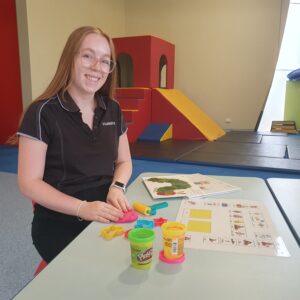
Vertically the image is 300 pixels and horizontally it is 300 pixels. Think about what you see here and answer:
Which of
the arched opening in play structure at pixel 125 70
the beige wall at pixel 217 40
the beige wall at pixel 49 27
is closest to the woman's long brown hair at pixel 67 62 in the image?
the beige wall at pixel 49 27

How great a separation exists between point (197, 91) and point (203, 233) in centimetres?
512

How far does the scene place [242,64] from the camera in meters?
5.44

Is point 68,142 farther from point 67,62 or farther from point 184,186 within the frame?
point 184,186

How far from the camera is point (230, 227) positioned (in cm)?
80

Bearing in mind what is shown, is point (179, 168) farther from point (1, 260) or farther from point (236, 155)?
point (1, 260)

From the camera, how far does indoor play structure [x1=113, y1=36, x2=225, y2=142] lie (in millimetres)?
4008

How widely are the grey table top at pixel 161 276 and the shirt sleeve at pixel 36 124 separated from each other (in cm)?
42

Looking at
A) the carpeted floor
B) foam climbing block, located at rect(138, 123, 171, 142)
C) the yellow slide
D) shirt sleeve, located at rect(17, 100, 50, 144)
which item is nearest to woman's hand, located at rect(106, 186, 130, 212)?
shirt sleeve, located at rect(17, 100, 50, 144)

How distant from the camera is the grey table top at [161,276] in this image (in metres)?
0.54

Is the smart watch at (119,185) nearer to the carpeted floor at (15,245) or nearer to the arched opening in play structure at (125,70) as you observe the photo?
the carpeted floor at (15,245)

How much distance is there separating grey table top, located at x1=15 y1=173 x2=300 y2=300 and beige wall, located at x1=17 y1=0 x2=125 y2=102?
11.8 ft

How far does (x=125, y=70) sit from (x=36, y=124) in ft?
14.4

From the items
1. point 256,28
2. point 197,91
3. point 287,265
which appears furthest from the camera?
point 197,91

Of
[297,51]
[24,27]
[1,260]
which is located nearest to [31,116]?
[1,260]
